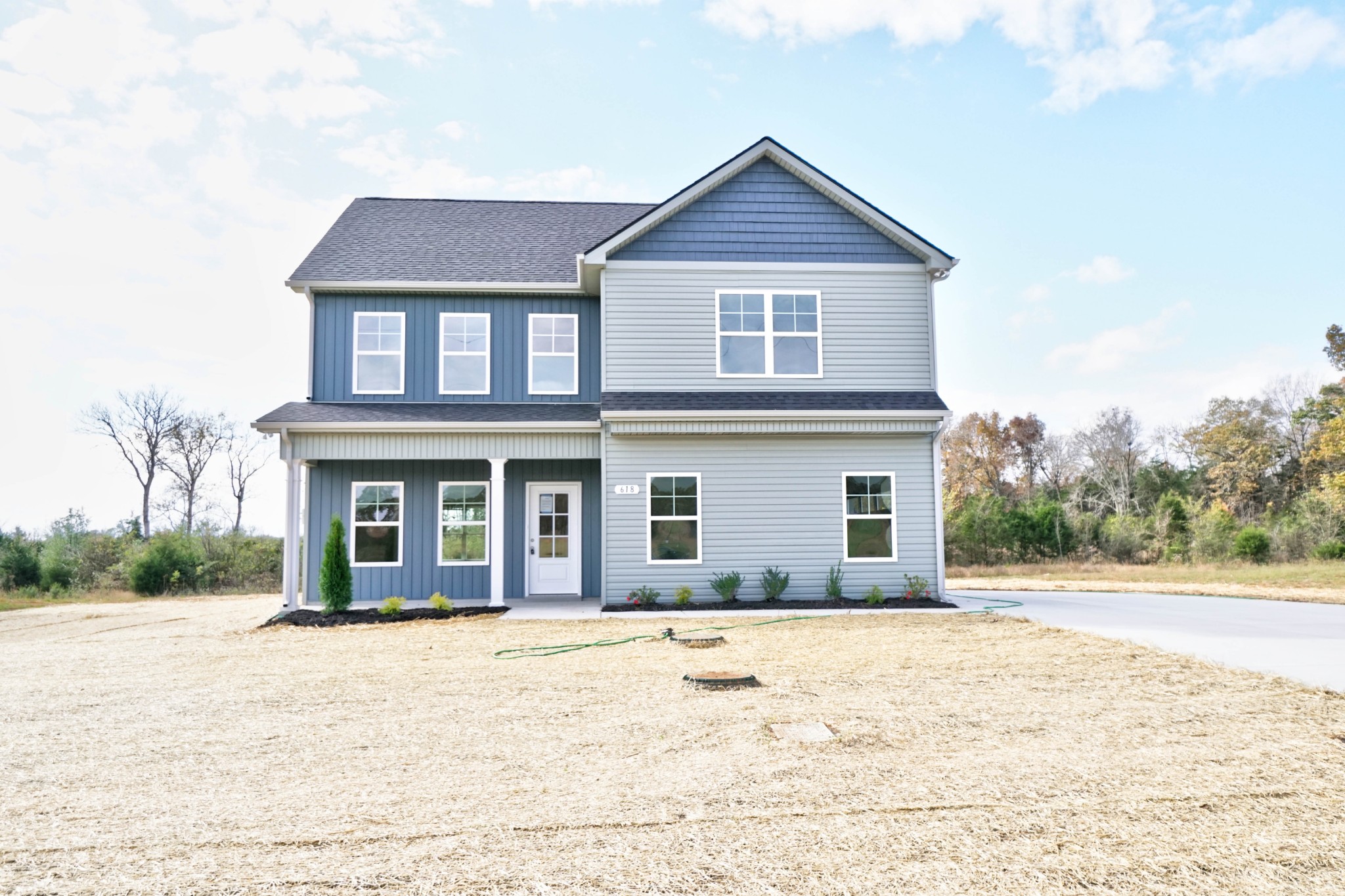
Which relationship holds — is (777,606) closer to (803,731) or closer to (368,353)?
(803,731)

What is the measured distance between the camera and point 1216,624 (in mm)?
11422

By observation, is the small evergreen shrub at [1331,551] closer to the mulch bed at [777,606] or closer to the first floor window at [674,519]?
the mulch bed at [777,606]

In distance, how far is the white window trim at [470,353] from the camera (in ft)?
49.1

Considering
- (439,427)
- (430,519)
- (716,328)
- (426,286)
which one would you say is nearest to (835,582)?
(716,328)

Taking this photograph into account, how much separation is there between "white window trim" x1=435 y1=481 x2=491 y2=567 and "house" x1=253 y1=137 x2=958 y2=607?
0.04 metres

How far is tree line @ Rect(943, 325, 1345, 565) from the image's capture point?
23.1 m

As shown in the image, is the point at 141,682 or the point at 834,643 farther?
the point at 834,643

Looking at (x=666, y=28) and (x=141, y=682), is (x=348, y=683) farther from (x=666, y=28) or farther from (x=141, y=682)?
(x=666, y=28)

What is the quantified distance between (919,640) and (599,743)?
18.8 ft

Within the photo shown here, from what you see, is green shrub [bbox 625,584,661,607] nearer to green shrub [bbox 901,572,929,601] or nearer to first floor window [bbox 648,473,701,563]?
first floor window [bbox 648,473,701,563]

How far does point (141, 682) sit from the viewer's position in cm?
813

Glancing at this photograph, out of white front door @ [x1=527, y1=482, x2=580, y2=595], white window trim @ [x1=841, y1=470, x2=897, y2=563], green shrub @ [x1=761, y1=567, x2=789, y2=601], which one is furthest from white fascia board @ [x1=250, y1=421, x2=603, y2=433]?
white window trim @ [x1=841, y1=470, x2=897, y2=563]

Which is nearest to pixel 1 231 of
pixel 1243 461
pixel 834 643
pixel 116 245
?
pixel 116 245

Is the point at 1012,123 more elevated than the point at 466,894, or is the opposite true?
the point at 1012,123
